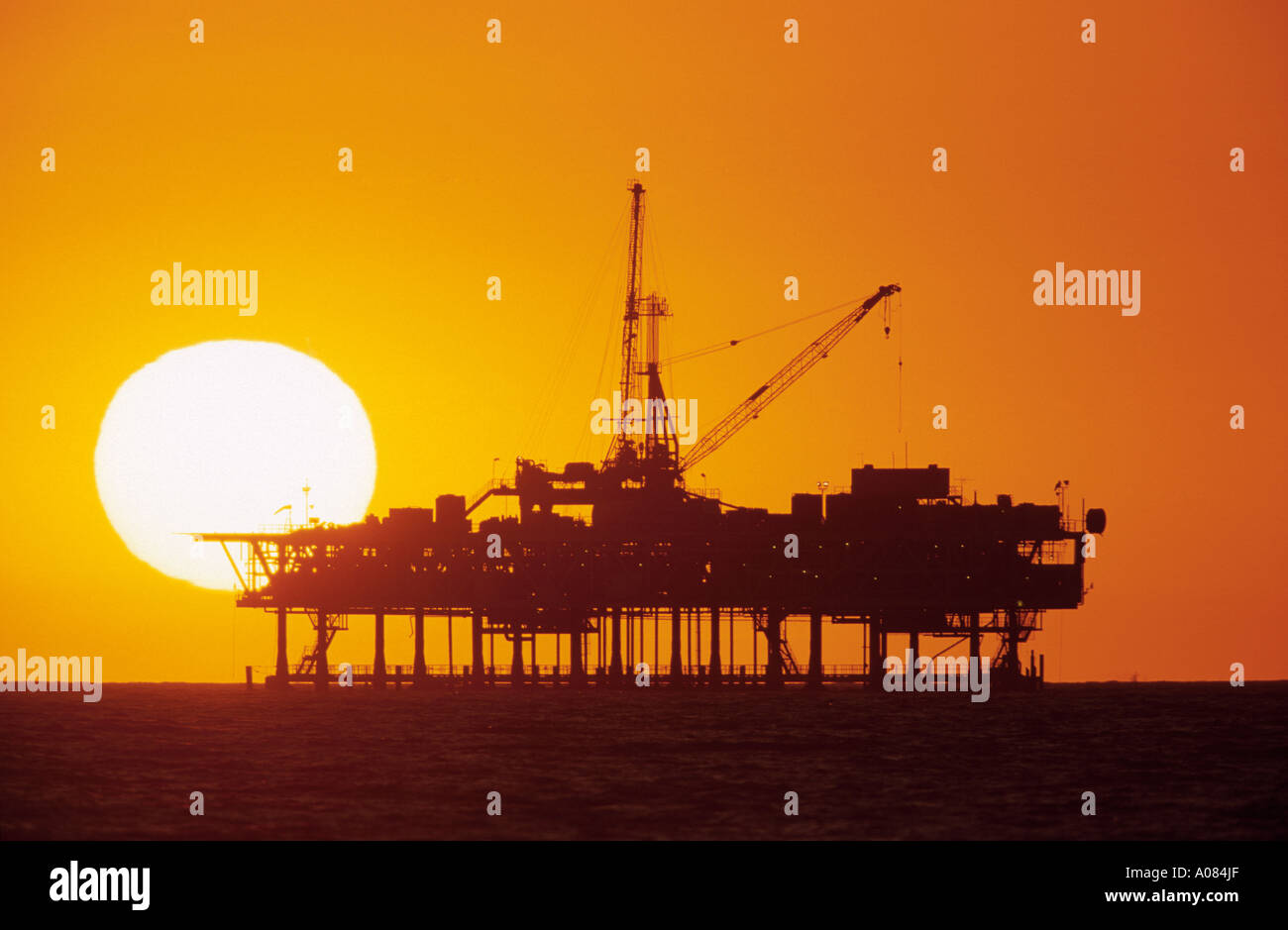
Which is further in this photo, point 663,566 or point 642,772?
point 663,566

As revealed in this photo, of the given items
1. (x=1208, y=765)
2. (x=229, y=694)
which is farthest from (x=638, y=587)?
(x=1208, y=765)

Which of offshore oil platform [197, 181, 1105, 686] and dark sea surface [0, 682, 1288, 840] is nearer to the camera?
dark sea surface [0, 682, 1288, 840]

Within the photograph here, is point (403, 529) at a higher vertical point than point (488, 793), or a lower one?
higher

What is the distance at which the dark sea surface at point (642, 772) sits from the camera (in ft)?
191

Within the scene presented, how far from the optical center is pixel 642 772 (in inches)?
2911

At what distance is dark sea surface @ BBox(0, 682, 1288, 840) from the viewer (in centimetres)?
5809

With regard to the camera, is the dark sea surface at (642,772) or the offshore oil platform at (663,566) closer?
the dark sea surface at (642,772)

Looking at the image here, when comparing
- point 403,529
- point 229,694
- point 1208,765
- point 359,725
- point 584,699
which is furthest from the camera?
point 229,694
